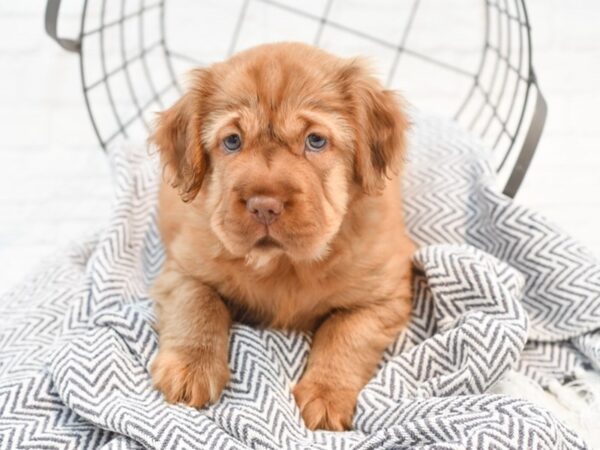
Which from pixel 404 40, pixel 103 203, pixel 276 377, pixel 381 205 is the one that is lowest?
pixel 103 203

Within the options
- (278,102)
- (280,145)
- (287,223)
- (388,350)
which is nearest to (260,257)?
(287,223)

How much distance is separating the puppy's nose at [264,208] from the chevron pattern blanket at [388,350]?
0.46 meters

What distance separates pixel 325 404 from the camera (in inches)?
77.6

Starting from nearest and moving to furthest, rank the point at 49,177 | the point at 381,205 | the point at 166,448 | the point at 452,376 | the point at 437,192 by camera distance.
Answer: the point at 166,448, the point at 452,376, the point at 381,205, the point at 437,192, the point at 49,177

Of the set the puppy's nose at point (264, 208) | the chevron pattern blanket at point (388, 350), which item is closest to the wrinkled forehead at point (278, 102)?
the puppy's nose at point (264, 208)

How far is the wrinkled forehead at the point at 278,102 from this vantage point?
6.37 ft

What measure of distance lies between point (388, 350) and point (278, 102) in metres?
0.84

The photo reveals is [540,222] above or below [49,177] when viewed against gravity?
above

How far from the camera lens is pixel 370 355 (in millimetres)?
2133

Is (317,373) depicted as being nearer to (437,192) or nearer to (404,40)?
(437,192)

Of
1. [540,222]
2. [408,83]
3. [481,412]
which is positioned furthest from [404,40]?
[481,412]

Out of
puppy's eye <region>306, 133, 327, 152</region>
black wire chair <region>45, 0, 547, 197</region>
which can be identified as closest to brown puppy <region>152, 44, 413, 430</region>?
puppy's eye <region>306, 133, 327, 152</region>

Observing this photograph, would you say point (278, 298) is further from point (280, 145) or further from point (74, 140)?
point (74, 140)

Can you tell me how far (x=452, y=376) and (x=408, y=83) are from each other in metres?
1.78
